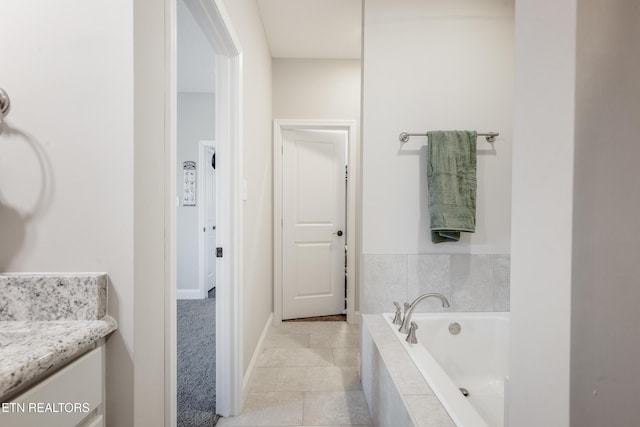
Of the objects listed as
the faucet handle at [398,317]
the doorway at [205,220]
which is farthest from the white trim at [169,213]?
the doorway at [205,220]

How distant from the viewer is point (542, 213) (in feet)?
1.41

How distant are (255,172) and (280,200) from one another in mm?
763

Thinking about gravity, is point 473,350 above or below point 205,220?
below

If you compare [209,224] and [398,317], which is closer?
[398,317]

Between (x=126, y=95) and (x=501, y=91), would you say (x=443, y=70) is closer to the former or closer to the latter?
(x=501, y=91)

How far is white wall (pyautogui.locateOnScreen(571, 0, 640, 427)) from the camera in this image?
0.35 meters

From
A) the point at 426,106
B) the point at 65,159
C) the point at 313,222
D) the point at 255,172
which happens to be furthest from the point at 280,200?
the point at 65,159

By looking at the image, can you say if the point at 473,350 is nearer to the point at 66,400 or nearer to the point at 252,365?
the point at 252,365

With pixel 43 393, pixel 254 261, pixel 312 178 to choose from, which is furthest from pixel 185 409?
pixel 312 178

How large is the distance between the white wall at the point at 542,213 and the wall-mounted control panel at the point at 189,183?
148 inches

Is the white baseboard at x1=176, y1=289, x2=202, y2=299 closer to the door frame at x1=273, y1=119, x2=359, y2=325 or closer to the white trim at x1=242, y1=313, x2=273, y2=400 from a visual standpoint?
the door frame at x1=273, y1=119, x2=359, y2=325

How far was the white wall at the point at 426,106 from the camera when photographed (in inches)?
76.9

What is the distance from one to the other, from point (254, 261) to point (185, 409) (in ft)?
3.08

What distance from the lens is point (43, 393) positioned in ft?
1.73
